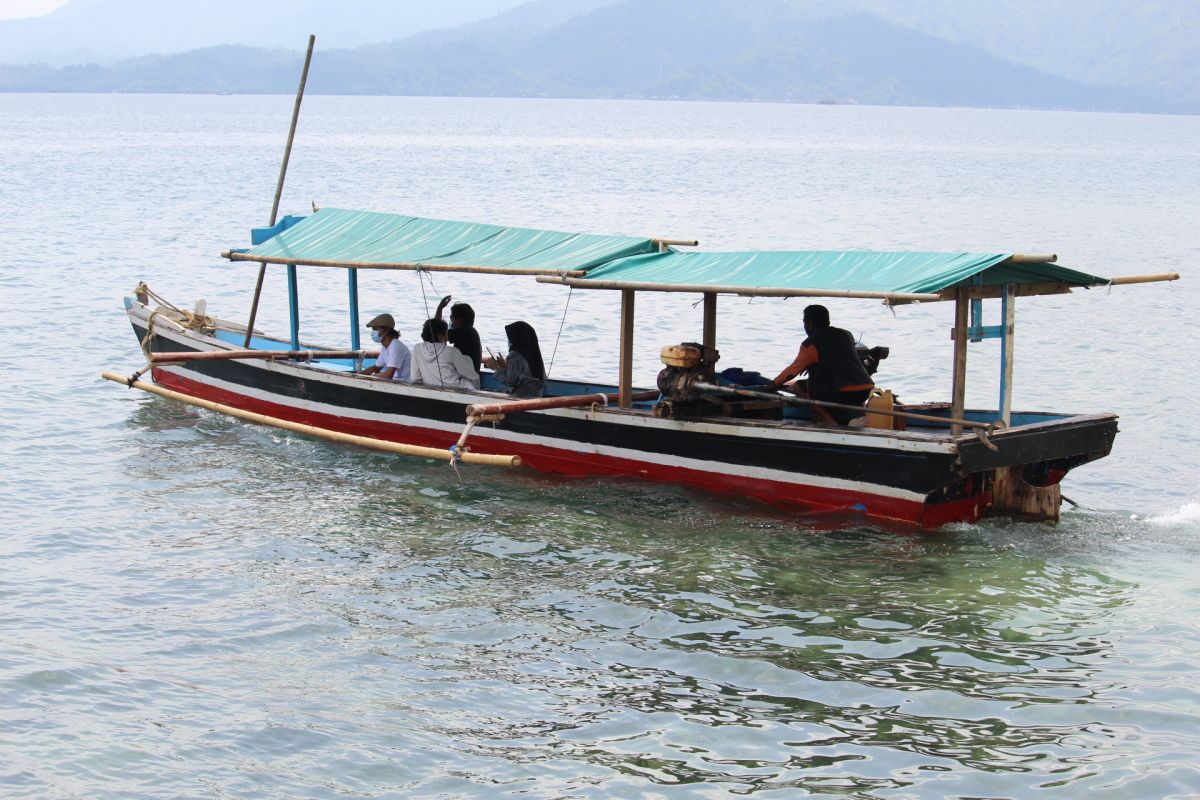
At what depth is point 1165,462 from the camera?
1535cm

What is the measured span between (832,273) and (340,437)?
5.43m

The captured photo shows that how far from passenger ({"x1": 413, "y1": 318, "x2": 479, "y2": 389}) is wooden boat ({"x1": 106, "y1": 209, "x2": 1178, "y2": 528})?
0.27 m

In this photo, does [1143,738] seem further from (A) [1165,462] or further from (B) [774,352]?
(B) [774,352]

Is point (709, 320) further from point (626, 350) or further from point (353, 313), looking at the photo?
point (353, 313)

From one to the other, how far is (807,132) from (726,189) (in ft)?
260

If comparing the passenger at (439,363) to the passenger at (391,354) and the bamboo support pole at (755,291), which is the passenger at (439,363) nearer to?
the passenger at (391,354)

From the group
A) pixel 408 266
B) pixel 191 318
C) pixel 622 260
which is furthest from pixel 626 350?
pixel 191 318

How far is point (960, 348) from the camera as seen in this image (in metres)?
10.9

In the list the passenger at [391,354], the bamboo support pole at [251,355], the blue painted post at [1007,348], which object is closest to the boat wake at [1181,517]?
the blue painted post at [1007,348]

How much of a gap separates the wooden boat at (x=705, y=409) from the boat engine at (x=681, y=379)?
0.8 inches

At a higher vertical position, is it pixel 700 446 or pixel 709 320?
pixel 709 320

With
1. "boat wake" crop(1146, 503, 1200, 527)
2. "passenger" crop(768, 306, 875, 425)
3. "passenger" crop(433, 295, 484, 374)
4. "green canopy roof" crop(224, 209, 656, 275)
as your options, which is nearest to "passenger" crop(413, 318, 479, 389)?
"passenger" crop(433, 295, 484, 374)

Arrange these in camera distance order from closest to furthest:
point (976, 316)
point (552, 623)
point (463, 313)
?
point (552, 623) < point (976, 316) < point (463, 313)

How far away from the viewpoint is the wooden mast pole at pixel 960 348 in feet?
35.7
